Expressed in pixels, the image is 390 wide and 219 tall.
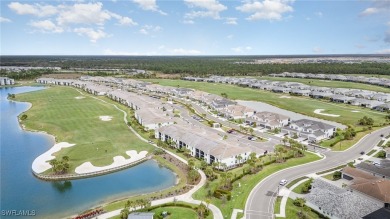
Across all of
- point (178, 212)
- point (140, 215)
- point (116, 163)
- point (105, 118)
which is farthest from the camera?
point (105, 118)

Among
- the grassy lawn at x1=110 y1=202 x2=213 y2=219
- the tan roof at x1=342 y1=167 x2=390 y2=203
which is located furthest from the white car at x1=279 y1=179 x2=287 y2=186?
the grassy lawn at x1=110 y1=202 x2=213 y2=219

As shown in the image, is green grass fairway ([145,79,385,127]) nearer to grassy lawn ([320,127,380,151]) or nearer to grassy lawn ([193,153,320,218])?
grassy lawn ([320,127,380,151])

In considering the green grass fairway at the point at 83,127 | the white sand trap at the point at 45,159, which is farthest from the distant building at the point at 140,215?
the white sand trap at the point at 45,159

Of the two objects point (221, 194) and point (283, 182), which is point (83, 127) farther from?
point (283, 182)

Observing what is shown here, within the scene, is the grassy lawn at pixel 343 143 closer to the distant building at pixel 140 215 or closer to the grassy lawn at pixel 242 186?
the grassy lawn at pixel 242 186

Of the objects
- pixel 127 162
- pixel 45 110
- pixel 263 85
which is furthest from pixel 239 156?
pixel 263 85

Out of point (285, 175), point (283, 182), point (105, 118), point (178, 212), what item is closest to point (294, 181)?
point (283, 182)
